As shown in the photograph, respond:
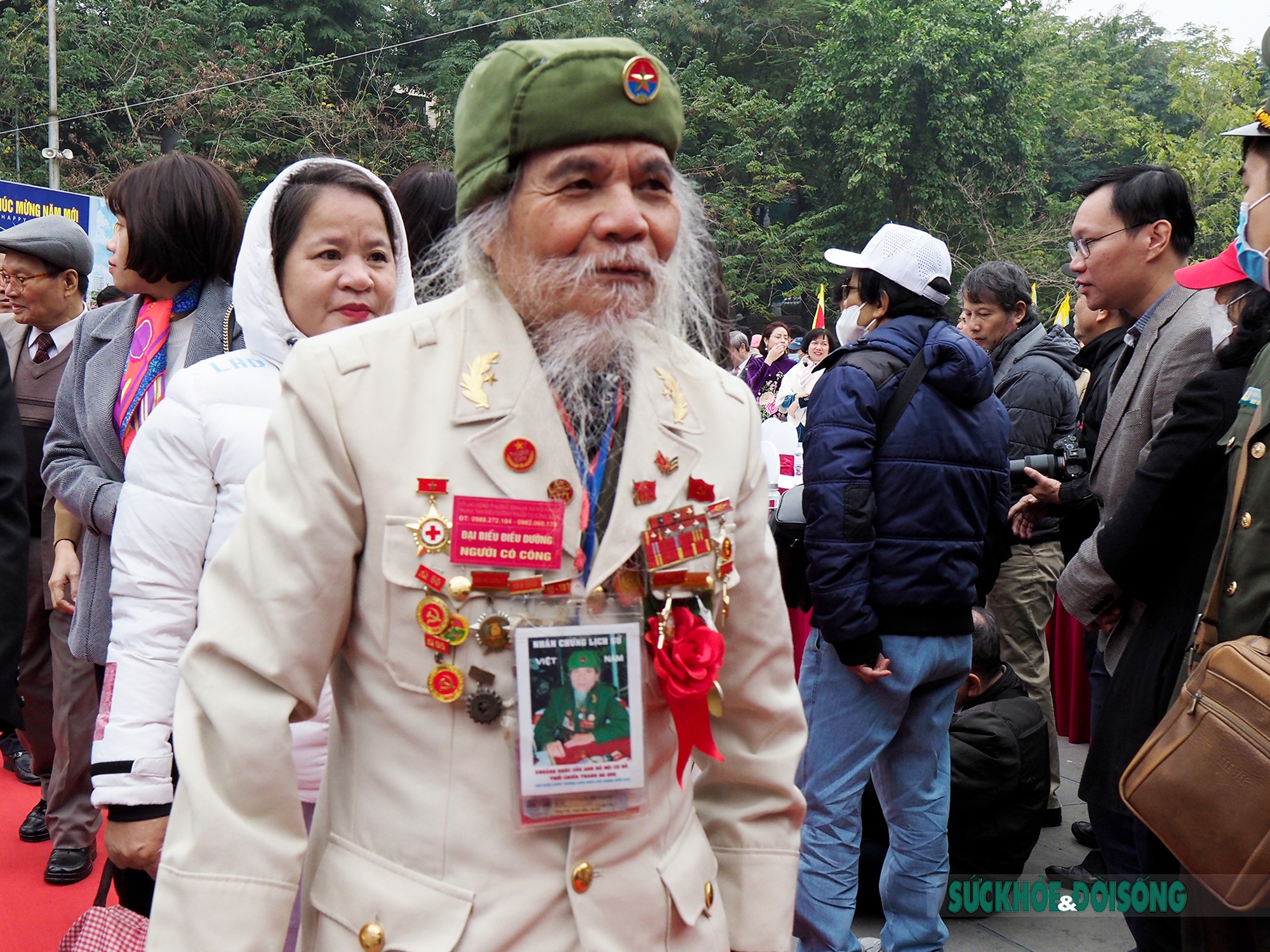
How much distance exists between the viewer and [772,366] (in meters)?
13.4

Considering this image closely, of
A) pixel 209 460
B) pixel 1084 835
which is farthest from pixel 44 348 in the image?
pixel 1084 835

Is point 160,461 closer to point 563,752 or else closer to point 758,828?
point 563,752

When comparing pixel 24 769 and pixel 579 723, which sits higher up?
pixel 579 723

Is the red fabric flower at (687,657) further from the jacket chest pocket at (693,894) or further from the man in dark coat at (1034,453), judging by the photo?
the man in dark coat at (1034,453)

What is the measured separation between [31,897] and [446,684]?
3385 mm

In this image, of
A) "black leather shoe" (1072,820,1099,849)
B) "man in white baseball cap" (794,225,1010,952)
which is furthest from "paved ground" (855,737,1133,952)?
"man in white baseball cap" (794,225,1010,952)

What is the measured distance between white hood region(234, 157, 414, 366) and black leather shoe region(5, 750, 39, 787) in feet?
12.5

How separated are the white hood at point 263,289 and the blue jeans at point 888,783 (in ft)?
6.12

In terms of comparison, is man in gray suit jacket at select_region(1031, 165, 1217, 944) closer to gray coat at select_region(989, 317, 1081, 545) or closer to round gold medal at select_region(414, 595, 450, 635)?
gray coat at select_region(989, 317, 1081, 545)

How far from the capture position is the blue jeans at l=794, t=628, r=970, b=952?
11.0 ft

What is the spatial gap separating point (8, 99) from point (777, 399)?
2319 centimetres

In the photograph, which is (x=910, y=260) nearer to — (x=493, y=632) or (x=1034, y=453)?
(x=1034, y=453)

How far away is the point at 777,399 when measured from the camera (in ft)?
38.9

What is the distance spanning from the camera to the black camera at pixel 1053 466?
3.61 metres
